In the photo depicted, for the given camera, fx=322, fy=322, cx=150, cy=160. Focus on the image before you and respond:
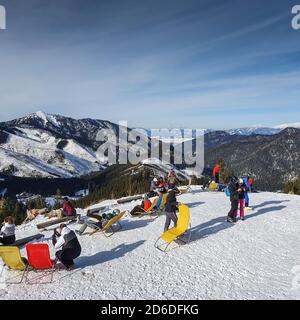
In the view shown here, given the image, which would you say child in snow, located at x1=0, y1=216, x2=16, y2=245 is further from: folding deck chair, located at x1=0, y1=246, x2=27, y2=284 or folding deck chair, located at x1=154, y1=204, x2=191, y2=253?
folding deck chair, located at x1=154, y1=204, x2=191, y2=253

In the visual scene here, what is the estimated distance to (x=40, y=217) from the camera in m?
25.8

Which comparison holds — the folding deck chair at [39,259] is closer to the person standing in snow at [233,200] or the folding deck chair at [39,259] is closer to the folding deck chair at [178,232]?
the folding deck chair at [178,232]

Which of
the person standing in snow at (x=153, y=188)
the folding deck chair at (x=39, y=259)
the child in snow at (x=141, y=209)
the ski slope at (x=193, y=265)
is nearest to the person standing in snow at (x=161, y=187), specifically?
the person standing in snow at (x=153, y=188)

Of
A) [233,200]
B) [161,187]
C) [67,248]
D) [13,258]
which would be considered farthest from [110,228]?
[161,187]

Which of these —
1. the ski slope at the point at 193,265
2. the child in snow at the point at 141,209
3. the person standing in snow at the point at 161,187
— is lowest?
the ski slope at the point at 193,265

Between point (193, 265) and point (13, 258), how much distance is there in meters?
6.90

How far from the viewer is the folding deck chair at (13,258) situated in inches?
458

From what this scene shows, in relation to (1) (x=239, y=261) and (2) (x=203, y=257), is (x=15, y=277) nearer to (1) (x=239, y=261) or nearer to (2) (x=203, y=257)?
(2) (x=203, y=257)

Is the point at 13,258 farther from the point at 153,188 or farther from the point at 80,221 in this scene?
the point at 153,188

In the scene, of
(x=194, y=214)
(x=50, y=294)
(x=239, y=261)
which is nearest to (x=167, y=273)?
(x=239, y=261)

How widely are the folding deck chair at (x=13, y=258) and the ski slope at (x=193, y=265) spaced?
0.84 m
